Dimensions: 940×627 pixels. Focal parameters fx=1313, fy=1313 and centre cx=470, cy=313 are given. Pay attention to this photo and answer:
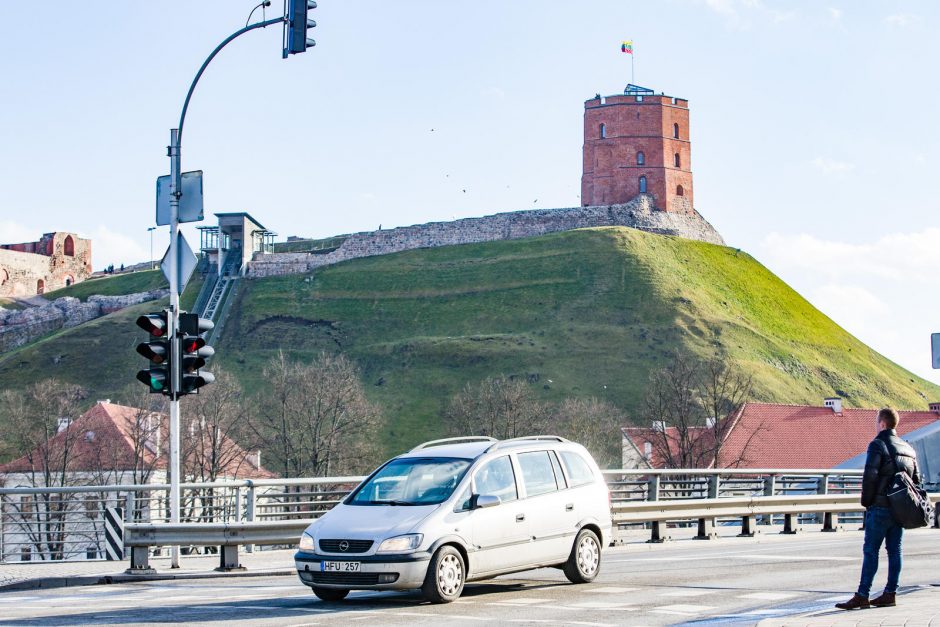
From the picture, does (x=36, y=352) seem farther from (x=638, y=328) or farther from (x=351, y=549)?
(x=351, y=549)

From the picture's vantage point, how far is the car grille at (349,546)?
13.2 meters

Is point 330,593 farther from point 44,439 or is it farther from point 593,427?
point 593,427

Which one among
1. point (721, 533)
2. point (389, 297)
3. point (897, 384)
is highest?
point (389, 297)

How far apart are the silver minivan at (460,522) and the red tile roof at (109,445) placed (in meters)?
51.8

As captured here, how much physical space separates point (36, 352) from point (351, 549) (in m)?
104

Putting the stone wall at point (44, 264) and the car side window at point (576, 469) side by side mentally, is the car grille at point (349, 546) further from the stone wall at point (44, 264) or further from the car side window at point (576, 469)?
the stone wall at point (44, 264)

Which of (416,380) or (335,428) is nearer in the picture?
(335,428)

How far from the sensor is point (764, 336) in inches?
4414

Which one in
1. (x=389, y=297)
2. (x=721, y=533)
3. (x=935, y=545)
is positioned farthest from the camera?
(x=389, y=297)

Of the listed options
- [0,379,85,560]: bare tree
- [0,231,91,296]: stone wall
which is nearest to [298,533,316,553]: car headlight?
[0,379,85,560]: bare tree

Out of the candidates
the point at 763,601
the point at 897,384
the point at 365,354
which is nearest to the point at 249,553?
the point at 763,601

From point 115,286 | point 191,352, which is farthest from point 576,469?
point 115,286

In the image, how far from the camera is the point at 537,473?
1495cm

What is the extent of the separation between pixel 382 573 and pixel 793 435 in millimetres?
72942
